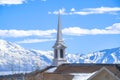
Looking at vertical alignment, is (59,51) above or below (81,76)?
above

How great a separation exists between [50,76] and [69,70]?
5.37m

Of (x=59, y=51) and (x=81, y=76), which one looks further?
(x=59, y=51)

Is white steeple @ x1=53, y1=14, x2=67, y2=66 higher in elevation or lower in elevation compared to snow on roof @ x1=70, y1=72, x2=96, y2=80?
higher

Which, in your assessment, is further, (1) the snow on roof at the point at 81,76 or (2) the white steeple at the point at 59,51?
(2) the white steeple at the point at 59,51

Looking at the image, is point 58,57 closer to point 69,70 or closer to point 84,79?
point 69,70

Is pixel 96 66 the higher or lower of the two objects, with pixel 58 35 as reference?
lower

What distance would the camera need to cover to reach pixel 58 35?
352ft

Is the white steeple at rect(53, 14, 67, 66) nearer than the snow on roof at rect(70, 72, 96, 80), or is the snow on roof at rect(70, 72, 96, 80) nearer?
the snow on roof at rect(70, 72, 96, 80)

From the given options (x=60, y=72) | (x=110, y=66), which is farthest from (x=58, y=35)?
(x=110, y=66)

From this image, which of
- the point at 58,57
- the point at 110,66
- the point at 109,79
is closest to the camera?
the point at 109,79

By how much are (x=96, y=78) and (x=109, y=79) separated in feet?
5.41

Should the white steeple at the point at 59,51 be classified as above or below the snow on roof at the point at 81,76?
above

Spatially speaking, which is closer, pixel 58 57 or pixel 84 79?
pixel 84 79

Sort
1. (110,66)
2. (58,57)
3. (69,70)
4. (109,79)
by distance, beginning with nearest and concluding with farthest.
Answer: (109,79) < (110,66) < (69,70) < (58,57)
